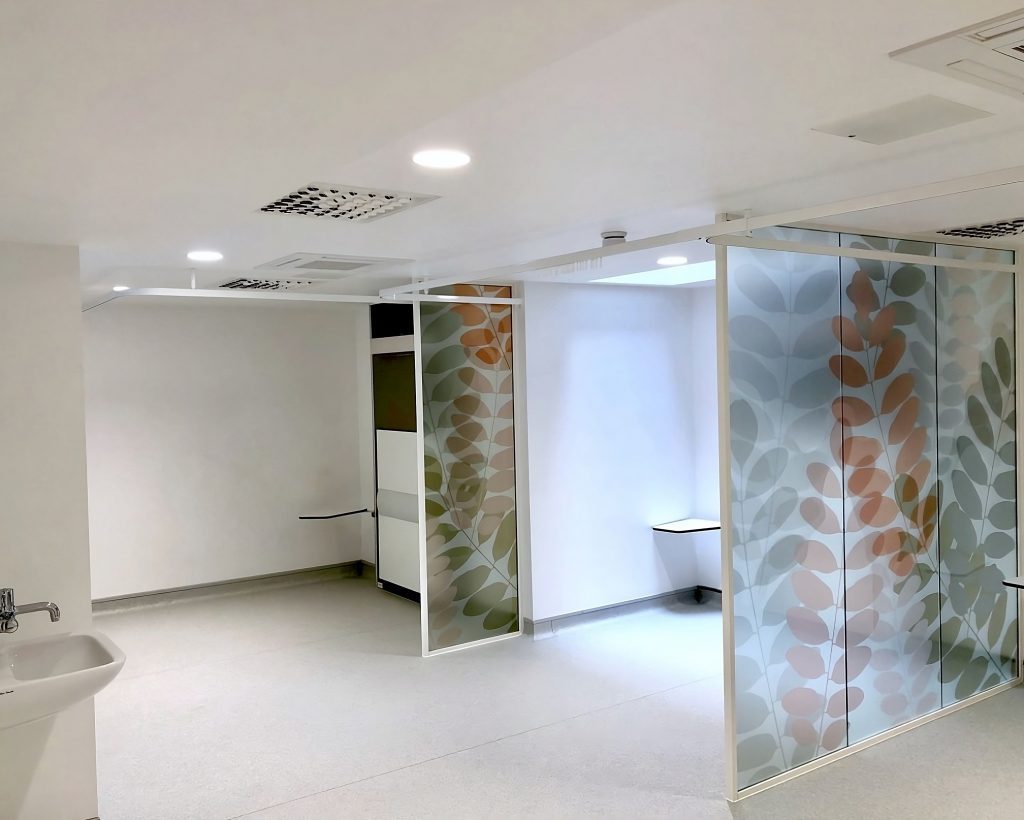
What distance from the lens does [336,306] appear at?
705 centimetres

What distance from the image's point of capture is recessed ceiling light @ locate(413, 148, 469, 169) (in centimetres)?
233

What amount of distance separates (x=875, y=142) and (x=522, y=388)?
3.42 metres

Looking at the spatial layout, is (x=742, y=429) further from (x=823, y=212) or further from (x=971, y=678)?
(x=971, y=678)

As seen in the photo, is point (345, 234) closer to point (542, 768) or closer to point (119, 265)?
point (119, 265)

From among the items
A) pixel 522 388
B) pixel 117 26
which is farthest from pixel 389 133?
pixel 522 388

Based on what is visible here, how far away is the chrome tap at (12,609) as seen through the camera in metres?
3.08

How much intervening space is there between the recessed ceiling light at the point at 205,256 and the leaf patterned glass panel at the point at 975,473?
341cm

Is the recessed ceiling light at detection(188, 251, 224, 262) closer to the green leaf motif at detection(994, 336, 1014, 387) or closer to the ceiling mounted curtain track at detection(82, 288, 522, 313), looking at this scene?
the ceiling mounted curtain track at detection(82, 288, 522, 313)

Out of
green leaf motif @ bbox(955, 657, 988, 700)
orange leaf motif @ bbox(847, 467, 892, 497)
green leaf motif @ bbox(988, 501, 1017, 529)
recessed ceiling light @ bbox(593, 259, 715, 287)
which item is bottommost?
green leaf motif @ bbox(955, 657, 988, 700)

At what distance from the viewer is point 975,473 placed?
4.23 metres

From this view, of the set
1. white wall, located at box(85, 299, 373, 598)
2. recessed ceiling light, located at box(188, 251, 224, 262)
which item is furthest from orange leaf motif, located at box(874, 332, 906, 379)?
white wall, located at box(85, 299, 373, 598)

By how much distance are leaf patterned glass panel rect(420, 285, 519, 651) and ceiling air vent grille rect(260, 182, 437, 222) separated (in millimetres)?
2134

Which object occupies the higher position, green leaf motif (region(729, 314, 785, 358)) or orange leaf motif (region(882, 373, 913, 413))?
green leaf motif (region(729, 314, 785, 358))

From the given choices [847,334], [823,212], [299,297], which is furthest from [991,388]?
[299,297]
